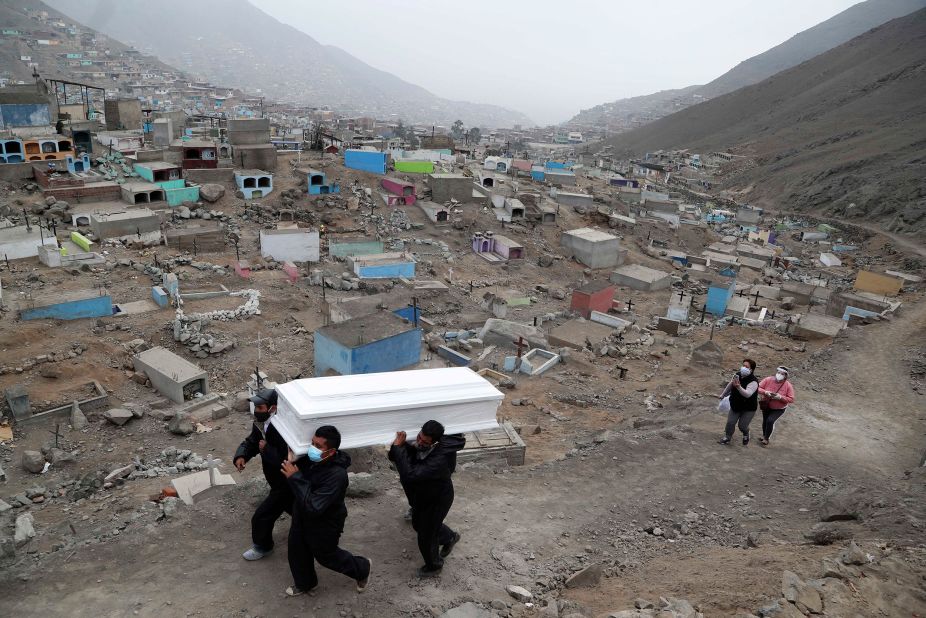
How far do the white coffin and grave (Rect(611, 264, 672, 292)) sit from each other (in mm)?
→ 24691

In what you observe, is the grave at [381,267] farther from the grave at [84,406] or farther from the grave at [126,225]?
the grave at [84,406]

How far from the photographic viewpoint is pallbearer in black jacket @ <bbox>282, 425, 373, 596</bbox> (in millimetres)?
4176

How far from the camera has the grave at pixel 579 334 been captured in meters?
19.3

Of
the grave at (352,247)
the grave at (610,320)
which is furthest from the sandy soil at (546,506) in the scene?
the grave at (352,247)

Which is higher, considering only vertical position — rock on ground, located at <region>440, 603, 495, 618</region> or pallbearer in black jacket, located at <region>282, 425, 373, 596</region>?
pallbearer in black jacket, located at <region>282, 425, 373, 596</region>

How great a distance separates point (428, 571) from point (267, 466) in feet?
5.33

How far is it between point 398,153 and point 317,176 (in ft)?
38.4

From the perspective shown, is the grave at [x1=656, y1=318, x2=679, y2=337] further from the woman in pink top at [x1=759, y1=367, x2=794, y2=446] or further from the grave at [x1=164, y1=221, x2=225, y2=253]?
the grave at [x1=164, y1=221, x2=225, y2=253]

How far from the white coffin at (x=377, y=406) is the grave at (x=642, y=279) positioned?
972 inches

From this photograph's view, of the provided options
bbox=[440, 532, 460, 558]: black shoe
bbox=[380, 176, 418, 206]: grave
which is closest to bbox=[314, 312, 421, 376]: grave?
bbox=[440, 532, 460, 558]: black shoe

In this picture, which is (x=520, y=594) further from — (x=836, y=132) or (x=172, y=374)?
(x=836, y=132)

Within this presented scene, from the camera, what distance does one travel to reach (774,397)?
8273mm

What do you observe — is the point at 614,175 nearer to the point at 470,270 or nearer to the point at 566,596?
the point at 470,270

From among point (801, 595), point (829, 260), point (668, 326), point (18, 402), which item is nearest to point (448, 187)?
point (668, 326)
